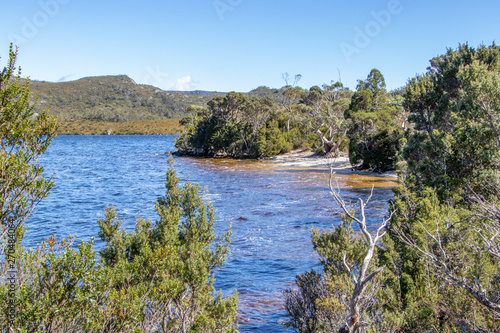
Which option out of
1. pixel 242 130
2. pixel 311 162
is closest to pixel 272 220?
pixel 311 162

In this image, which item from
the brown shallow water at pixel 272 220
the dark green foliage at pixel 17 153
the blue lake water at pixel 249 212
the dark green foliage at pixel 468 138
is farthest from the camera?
the blue lake water at pixel 249 212

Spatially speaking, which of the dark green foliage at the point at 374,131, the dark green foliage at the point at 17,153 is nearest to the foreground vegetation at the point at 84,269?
the dark green foliage at the point at 17,153

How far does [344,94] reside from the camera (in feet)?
268

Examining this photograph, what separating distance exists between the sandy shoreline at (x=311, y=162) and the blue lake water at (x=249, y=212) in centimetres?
309

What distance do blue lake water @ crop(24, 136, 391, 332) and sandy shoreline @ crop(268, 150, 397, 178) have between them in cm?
309

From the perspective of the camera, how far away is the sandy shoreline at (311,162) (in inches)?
2116

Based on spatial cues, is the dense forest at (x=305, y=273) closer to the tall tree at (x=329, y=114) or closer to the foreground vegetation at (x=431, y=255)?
the foreground vegetation at (x=431, y=255)

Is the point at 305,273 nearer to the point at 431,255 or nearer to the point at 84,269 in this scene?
the point at 431,255

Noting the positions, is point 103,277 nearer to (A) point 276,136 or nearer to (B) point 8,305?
(B) point 8,305

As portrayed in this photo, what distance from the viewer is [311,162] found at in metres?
65.7

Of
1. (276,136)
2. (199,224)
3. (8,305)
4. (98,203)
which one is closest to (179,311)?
(199,224)

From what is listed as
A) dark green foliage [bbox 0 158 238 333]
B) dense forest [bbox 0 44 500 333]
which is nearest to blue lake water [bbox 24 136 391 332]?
dense forest [bbox 0 44 500 333]

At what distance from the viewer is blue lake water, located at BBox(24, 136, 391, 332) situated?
19562 mm

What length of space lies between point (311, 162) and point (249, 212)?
108 feet
